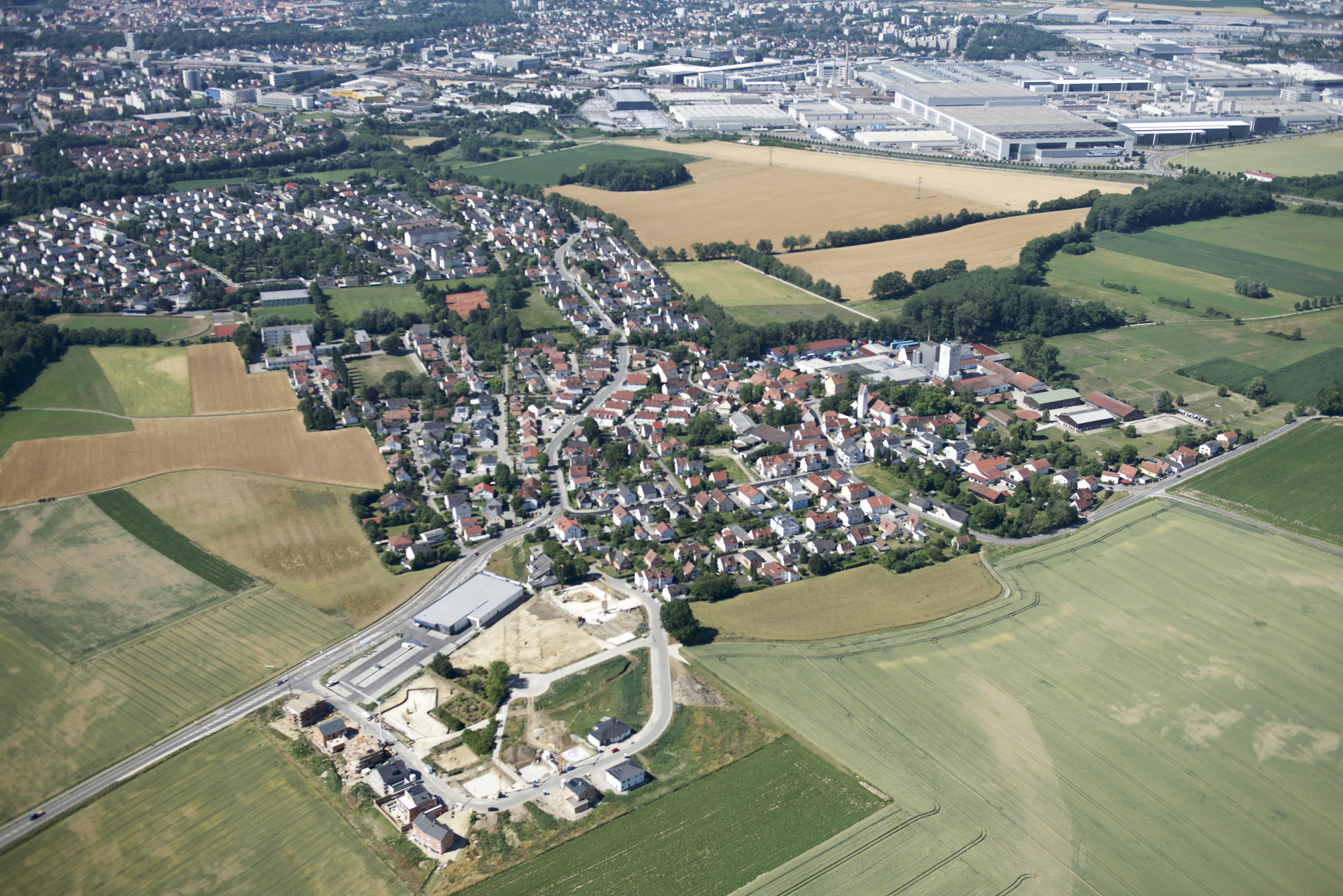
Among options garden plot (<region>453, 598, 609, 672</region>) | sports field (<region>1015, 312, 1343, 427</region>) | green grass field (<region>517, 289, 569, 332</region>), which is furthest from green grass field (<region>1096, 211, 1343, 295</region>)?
garden plot (<region>453, 598, 609, 672</region>)

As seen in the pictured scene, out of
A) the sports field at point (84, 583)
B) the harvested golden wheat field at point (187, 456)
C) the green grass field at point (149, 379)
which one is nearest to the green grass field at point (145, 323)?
the green grass field at point (149, 379)

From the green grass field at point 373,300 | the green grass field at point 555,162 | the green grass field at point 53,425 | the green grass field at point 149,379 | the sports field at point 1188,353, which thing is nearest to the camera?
the green grass field at point 53,425

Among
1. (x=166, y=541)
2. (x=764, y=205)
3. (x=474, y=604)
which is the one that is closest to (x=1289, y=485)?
(x=474, y=604)

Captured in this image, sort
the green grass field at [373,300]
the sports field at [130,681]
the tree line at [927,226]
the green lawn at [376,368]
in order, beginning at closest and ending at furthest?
the sports field at [130,681] → the green lawn at [376,368] → the green grass field at [373,300] → the tree line at [927,226]

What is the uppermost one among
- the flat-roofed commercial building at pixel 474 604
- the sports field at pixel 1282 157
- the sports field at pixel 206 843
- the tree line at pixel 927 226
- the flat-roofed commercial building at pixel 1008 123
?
the flat-roofed commercial building at pixel 1008 123

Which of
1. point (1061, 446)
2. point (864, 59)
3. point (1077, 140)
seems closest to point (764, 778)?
point (1061, 446)

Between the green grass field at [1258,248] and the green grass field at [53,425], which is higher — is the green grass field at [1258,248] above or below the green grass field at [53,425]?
above

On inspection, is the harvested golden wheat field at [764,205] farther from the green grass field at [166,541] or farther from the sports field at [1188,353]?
the green grass field at [166,541]
